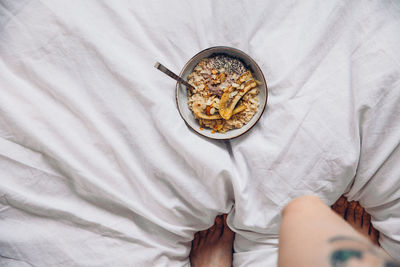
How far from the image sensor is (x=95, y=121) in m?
0.78

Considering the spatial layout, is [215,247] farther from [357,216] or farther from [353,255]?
[353,255]

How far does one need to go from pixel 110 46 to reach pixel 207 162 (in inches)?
14.7

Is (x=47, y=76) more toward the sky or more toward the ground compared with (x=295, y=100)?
more toward the sky

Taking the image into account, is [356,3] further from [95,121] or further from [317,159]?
[95,121]

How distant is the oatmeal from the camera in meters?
0.75

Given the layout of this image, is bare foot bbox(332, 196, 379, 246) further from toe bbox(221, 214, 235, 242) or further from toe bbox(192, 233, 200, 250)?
toe bbox(192, 233, 200, 250)

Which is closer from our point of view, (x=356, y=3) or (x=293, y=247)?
(x=293, y=247)

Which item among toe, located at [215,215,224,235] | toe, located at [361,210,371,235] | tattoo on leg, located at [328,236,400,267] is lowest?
toe, located at [361,210,371,235]

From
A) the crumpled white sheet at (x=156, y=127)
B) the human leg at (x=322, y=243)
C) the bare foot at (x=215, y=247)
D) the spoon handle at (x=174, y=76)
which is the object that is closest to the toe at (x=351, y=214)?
the crumpled white sheet at (x=156, y=127)

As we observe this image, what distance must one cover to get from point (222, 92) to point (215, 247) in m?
0.48

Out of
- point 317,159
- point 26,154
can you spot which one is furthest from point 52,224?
point 317,159

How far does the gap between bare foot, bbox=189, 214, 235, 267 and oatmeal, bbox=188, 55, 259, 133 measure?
0.33 meters

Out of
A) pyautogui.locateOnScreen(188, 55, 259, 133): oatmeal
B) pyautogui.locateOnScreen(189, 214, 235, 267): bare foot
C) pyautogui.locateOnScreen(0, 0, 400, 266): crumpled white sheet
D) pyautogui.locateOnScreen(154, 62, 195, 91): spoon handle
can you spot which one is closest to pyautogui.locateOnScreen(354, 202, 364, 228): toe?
pyautogui.locateOnScreen(0, 0, 400, 266): crumpled white sheet

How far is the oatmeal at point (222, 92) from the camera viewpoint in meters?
0.75
